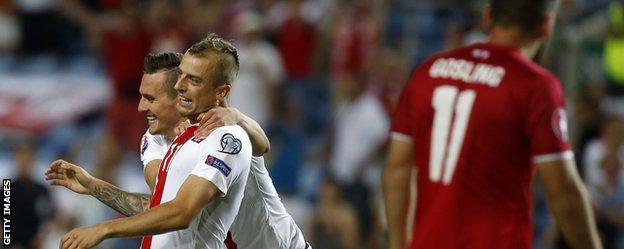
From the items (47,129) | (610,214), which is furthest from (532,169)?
(47,129)

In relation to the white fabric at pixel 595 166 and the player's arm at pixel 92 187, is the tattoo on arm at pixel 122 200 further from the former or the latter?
the white fabric at pixel 595 166

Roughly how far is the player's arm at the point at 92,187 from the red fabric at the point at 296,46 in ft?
26.2

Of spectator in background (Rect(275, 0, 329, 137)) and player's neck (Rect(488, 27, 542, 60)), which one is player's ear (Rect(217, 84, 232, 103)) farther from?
spectator in background (Rect(275, 0, 329, 137))

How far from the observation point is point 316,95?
47.8 ft

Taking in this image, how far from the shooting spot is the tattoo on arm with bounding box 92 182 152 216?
6.32 meters

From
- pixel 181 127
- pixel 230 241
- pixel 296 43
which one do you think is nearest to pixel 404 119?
pixel 230 241

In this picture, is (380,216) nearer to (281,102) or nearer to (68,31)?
(281,102)

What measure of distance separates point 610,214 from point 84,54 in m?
7.33

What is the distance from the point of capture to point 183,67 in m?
5.75

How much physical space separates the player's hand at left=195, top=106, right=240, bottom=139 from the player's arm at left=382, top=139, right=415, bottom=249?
93cm

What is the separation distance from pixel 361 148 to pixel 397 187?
26.6 ft

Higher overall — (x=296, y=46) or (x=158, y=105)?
(x=158, y=105)

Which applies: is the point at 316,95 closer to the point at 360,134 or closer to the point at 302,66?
the point at 302,66

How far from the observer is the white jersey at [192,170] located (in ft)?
18.2
